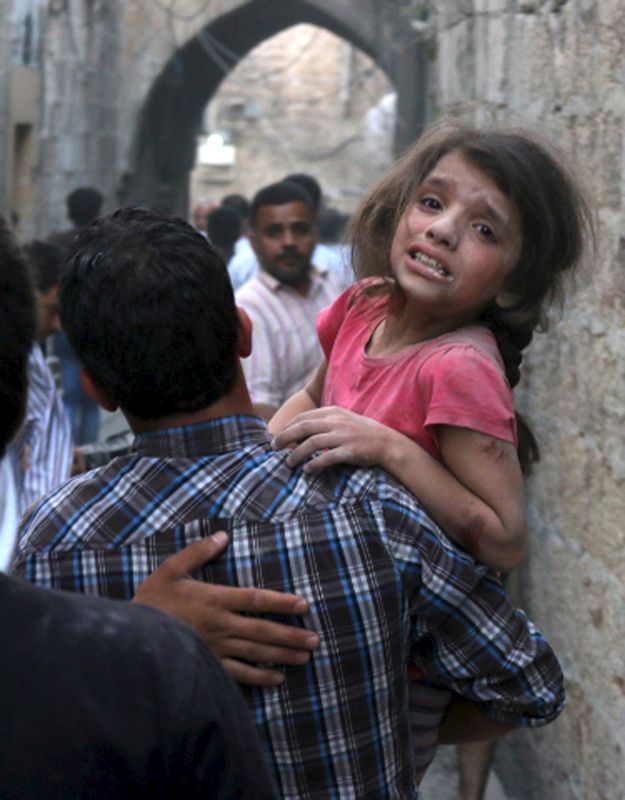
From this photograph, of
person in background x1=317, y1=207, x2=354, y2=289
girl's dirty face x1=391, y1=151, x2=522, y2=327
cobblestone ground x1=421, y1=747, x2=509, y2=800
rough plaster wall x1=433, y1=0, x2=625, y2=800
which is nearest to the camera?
girl's dirty face x1=391, y1=151, x2=522, y2=327

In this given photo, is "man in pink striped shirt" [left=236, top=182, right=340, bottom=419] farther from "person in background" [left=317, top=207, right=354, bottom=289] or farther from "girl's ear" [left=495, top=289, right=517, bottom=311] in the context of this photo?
"girl's ear" [left=495, top=289, right=517, bottom=311]

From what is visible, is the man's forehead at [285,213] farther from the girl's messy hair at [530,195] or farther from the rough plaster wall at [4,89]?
the rough plaster wall at [4,89]

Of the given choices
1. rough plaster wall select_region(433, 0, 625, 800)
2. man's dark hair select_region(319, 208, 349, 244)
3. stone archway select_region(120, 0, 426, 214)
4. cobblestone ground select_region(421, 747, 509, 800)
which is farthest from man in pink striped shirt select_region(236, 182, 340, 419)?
stone archway select_region(120, 0, 426, 214)

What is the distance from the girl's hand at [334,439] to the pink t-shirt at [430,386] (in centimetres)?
12

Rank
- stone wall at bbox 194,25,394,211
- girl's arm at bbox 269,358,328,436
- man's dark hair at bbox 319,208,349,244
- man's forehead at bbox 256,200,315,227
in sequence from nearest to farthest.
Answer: girl's arm at bbox 269,358,328,436 < man's forehead at bbox 256,200,315,227 < man's dark hair at bbox 319,208,349,244 < stone wall at bbox 194,25,394,211

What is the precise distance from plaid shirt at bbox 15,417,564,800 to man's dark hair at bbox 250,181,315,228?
4430 mm

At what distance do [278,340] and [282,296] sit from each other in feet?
1.06

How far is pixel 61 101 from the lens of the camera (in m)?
18.1

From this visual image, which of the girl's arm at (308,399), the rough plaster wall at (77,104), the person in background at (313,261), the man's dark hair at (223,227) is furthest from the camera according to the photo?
the rough plaster wall at (77,104)

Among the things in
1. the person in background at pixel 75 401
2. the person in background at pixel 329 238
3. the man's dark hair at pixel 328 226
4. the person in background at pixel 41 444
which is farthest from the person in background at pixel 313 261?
the person in background at pixel 41 444

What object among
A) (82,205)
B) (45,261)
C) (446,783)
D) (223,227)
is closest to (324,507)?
(446,783)

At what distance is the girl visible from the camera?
7.09 feet

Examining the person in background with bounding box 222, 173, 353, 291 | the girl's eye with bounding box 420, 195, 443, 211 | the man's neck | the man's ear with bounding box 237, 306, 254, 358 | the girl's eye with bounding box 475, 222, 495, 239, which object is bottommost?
the person in background with bounding box 222, 173, 353, 291

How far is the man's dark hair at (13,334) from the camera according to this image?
4.83 ft
